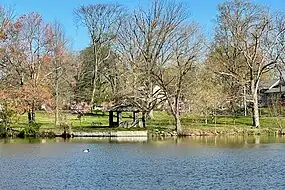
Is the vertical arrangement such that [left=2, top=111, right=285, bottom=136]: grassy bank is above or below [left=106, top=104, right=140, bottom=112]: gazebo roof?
below

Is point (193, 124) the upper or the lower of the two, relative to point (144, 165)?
upper

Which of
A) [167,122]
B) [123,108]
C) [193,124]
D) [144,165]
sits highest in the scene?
[123,108]

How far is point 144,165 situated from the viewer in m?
25.9

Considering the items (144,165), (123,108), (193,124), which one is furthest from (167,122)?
(144,165)

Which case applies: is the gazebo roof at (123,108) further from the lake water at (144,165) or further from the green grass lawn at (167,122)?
the lake water at (144,165)

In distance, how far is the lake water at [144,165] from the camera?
20312mm

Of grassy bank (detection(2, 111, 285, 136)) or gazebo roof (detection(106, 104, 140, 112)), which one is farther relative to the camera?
gazebo roof (detection(106, 104, 140, 112))

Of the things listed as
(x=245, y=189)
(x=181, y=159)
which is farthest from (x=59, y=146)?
(x=245, y=189)

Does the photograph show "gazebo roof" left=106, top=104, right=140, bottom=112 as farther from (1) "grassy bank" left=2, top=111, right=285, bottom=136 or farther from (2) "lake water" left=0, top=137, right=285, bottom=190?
(2) "lake water" left=0, top=137, right=285, bottom=190

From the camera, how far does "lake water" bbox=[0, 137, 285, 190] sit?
66.6 feet

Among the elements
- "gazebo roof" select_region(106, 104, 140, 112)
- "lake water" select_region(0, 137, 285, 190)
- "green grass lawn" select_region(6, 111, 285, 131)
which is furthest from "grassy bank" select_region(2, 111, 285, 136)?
"lake water" select_region(0, 137, 285, 190)

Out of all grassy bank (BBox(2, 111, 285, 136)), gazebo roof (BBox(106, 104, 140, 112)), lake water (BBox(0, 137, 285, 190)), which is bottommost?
lake water (BBox(0, 137, 285, 190))

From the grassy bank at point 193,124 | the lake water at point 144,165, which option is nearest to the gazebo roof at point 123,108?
the grassy bank at point 193,124

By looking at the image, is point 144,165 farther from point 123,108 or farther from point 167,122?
point 167,122
